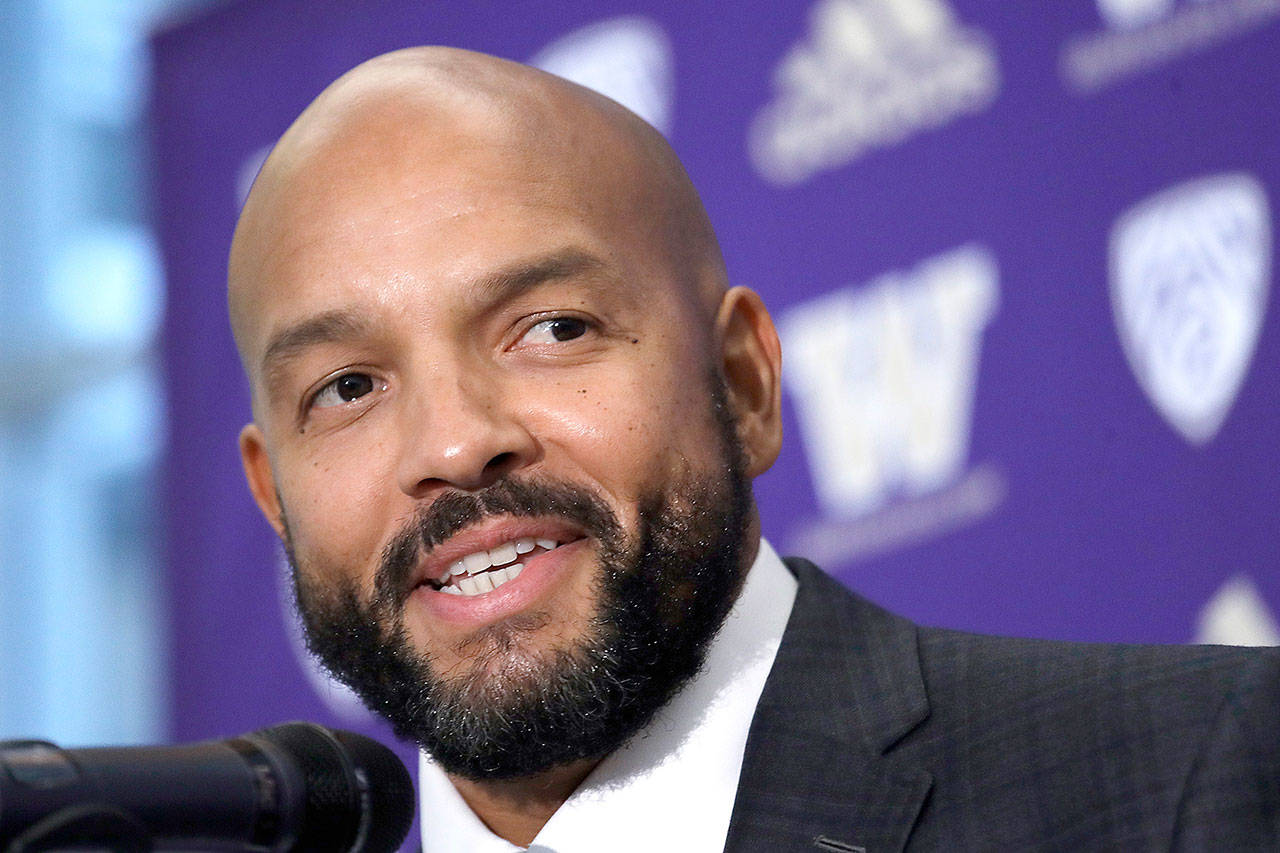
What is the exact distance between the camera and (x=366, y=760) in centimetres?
132

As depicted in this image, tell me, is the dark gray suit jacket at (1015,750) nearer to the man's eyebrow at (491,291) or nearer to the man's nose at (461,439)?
the man's nose at (461,439)

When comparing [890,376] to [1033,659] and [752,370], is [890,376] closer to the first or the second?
[752,370]

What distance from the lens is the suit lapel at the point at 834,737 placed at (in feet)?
4.99

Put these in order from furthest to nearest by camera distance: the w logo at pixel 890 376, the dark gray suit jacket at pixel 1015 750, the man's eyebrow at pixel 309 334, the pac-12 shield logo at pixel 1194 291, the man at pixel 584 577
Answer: the w logo at pixel 890 376 < the pac-12 shield logo at pixel 1194 291 < the man's eyebrow at pixel 309 334 < the man at pixel 584 577 < the dark gray suit jacket at pixel 1015 750

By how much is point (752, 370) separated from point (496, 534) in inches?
20.7

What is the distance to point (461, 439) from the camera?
160 cm

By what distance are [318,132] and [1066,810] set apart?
121cm

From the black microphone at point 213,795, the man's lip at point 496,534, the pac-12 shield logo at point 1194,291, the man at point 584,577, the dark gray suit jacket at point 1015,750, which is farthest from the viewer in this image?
the pac-12 shield logo at point 1194,291

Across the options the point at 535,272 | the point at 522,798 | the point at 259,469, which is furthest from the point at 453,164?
the point at 522,798

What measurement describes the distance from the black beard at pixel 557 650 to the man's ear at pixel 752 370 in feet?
0.69

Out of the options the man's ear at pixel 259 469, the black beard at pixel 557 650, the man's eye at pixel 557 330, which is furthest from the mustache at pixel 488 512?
the man's ear at pixel 259 469

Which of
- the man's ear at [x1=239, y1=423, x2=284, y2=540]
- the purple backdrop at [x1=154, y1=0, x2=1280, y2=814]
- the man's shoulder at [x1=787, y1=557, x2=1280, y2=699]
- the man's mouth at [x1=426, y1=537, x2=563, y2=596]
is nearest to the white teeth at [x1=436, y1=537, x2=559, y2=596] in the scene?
the man's mouth at [x1=426, y1=537, x2=563, y2=596]

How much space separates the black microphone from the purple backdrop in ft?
6.11

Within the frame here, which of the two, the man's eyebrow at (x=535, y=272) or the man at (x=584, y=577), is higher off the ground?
the man's eyebrow at (x=535, y=272)
